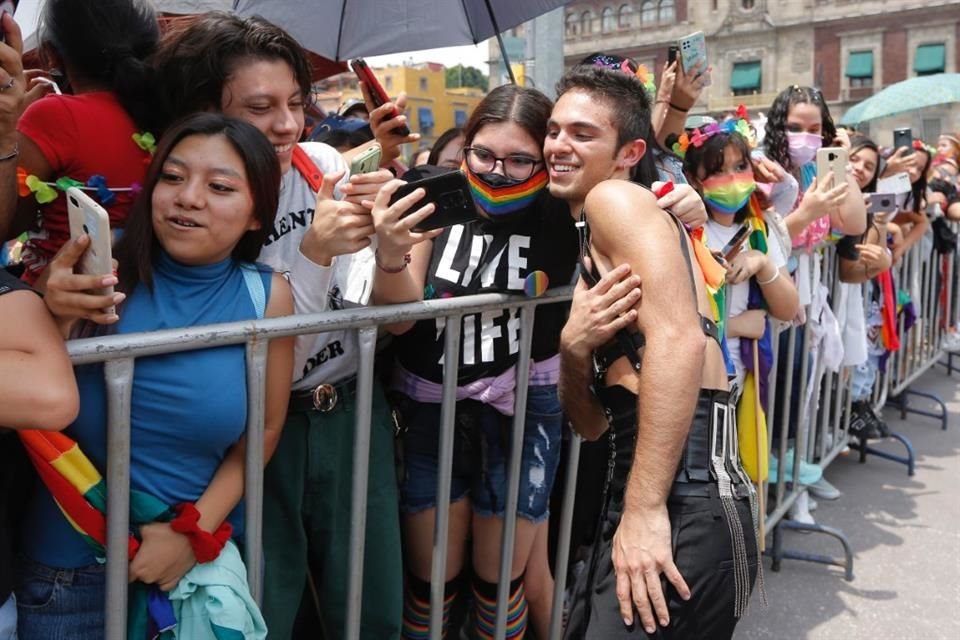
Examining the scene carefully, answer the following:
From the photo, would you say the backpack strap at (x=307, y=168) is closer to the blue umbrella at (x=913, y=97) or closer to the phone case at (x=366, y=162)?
the phone case at (x=366, y=162)

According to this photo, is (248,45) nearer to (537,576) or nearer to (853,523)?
(537,576)

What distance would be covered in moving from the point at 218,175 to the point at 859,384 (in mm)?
4735

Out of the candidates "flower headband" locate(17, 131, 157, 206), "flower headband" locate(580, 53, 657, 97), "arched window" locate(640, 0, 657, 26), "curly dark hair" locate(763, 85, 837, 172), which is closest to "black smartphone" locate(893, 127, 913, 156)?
"curly dark hair" locate(763, 85, 837, 172)

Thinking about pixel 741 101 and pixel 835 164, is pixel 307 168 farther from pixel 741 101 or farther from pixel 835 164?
pixel 741 101

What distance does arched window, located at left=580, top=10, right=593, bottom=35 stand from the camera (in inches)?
1955

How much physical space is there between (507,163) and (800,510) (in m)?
2.91

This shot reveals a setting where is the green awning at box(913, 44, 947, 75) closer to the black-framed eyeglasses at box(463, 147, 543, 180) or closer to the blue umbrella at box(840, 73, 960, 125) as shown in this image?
the blue umbrella at box(840, 73, 960, 125)

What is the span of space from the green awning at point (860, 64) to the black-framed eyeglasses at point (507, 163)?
46.0m

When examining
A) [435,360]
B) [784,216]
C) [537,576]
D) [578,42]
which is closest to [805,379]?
[784,216]

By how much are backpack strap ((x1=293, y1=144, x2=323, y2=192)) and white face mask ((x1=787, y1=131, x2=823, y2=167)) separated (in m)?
2.88

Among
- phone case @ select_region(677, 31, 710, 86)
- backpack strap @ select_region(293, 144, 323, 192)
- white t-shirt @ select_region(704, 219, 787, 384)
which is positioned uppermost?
phone case @ select_region(677, 31, 710, 86)

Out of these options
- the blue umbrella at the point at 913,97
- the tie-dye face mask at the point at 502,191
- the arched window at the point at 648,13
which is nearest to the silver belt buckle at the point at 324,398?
the tie-dye face mask at the point at 502,191

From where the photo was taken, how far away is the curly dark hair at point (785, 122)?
4246 millimetres

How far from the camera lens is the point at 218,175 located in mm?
1860
